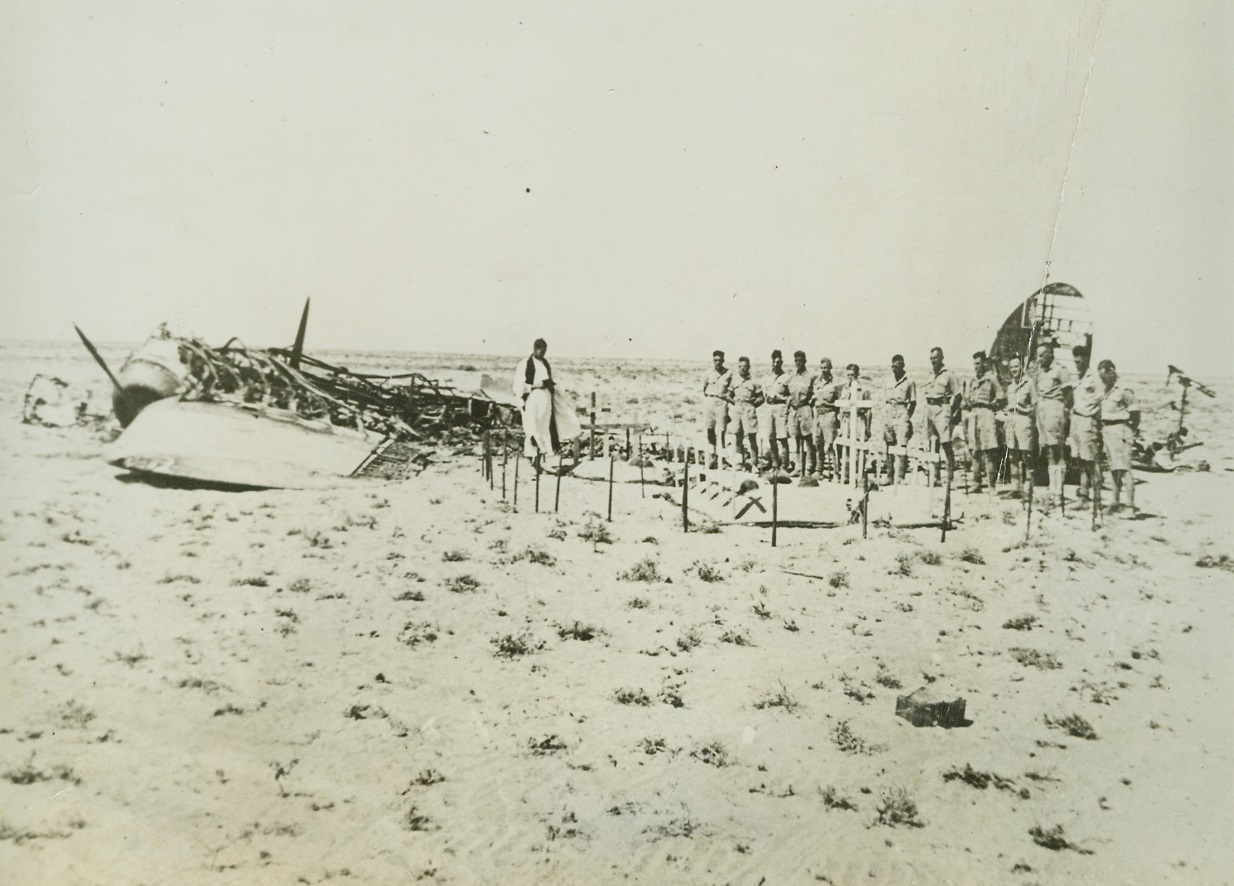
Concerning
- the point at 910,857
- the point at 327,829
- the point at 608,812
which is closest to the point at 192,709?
the point at 327,829

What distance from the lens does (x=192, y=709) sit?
4.74 metres

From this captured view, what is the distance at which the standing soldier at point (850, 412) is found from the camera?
716cm

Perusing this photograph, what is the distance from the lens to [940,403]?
274 inches

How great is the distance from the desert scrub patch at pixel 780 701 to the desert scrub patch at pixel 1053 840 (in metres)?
1.39

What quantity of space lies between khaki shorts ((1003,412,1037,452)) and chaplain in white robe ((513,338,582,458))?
3.99 metres

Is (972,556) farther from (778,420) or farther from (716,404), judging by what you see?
(716,404)

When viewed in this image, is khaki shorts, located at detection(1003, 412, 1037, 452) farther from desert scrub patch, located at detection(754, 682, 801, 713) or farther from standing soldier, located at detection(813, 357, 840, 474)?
desert scrub patch, located at detection(754, 682, 801, 713)

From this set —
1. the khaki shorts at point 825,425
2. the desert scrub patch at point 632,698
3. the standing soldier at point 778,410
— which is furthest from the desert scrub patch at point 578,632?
the khaki shorts at point 825,425

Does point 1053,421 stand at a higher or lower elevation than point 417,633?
higher

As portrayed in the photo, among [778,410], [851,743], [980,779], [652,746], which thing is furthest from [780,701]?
[778,410]

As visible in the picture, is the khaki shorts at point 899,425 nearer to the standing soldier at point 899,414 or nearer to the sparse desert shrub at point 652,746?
the standing soldier at point 899,414

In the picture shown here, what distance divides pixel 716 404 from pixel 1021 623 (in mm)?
4069

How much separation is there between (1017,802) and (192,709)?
16.5 ft

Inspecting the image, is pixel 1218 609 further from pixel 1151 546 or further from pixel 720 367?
pixel 720 367
